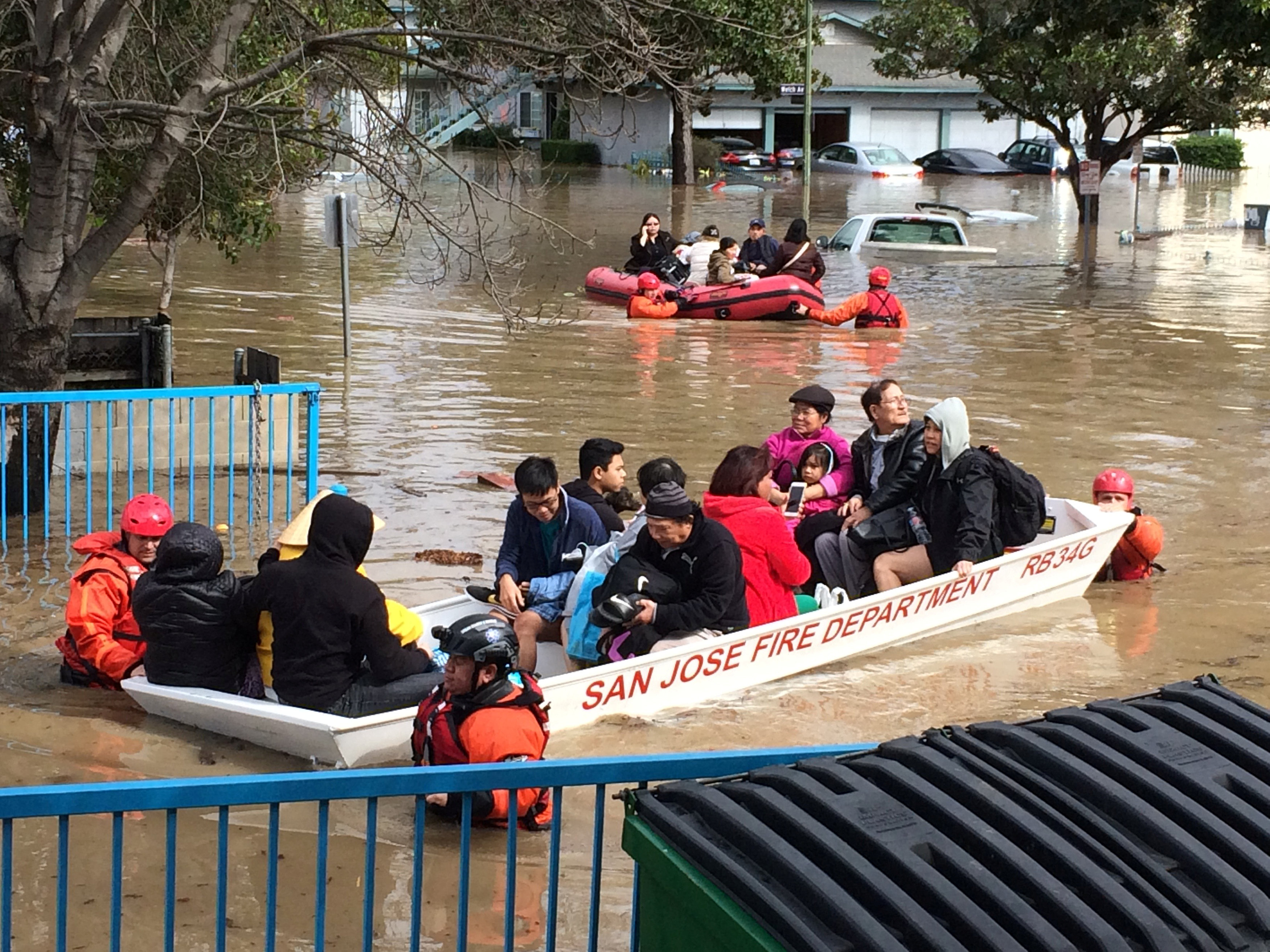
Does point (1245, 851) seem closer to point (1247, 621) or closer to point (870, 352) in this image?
point (1247, 621)

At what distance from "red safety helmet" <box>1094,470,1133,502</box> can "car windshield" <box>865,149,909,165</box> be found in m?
48.2

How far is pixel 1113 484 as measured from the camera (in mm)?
10320

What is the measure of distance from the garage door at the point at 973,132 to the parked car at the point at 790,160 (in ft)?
28.5

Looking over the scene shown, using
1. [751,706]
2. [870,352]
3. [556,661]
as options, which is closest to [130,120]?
[556,661]

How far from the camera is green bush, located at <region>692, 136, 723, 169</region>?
58188 millimetres

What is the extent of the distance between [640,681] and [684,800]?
158 inches

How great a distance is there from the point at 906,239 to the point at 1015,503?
2126cm

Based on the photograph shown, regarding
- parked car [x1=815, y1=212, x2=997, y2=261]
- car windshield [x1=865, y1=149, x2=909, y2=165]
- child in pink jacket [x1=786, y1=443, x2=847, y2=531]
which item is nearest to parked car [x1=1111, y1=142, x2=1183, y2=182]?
car windshield [x1=865, y1=149, x2=909, y2=165]

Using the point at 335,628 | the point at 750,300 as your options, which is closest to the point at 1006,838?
the point at 335,628

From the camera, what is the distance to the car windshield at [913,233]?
29.7 m

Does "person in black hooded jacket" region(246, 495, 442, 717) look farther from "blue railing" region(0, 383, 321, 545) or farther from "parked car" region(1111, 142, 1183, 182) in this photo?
"parked car" region(1111, 142, 1183, 182)

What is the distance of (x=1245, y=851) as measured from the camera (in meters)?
3.38

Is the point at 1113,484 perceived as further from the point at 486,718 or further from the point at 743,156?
the point at 743,156

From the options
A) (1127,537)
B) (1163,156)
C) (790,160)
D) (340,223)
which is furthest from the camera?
(790,160)
